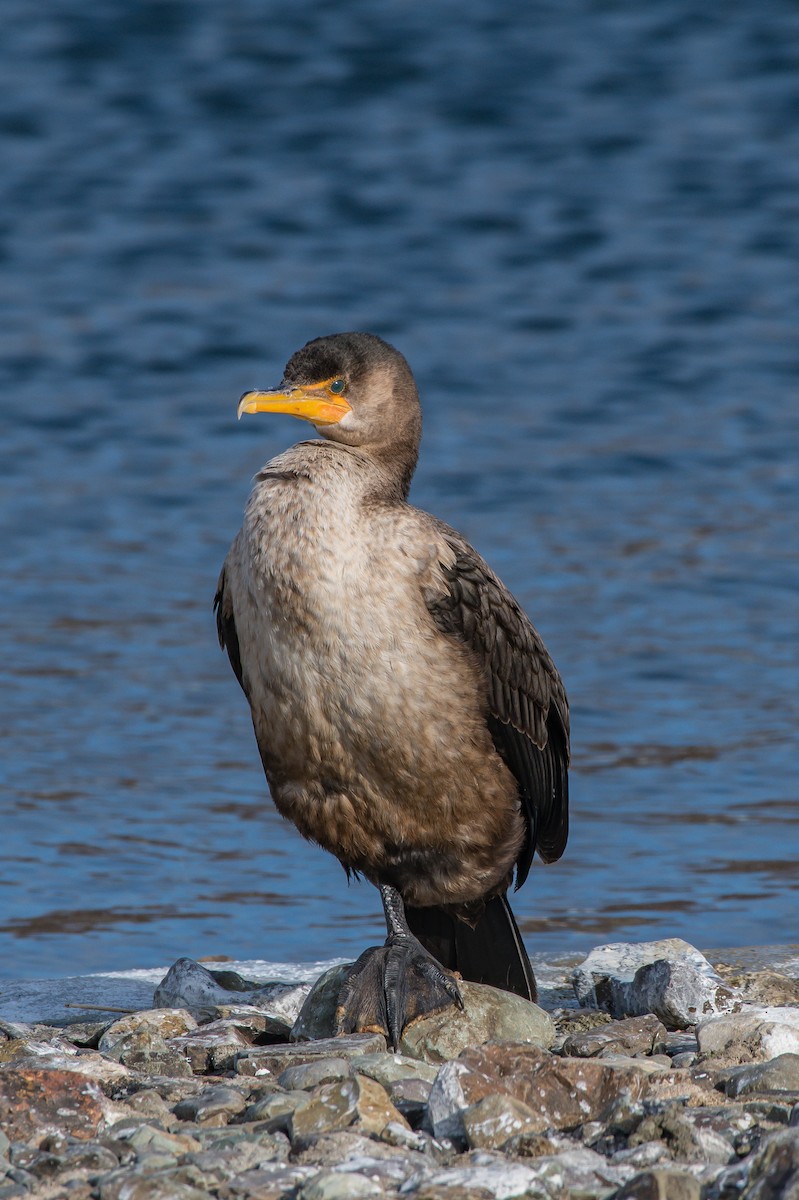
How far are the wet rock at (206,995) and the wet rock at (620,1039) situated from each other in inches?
32.5

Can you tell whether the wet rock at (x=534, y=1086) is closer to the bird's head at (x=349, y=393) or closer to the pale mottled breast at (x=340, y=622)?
the pale mottled breast at (x=340, y=622)

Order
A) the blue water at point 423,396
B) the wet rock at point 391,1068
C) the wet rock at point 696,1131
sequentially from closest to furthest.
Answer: the wet rock at point 696,1131 → the wet rock at point 391,1068 → the blue water at point 423,396

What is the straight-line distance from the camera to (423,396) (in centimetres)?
1232

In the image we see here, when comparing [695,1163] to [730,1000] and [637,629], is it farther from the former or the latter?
[637,629]

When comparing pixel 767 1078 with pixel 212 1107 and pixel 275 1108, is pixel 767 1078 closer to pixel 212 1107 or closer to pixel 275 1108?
pixel 275 1108

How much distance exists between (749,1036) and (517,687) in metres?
1.21

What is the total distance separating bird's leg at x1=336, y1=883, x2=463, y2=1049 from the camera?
4645 millimetres

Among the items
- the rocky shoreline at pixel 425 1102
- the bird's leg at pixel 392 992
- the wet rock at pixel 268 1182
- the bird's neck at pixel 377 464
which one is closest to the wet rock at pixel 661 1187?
the rocky shoreline at pixel 425 1102

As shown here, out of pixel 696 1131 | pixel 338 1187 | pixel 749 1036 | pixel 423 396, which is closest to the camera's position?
pixel 338 1187

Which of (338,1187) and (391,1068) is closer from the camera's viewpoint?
(338,1187)

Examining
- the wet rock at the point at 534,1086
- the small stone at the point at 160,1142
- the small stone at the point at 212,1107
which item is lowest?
the small stone at the point at 212,1107

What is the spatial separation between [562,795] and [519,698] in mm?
380

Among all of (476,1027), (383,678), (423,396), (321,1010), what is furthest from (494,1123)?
(423,396)

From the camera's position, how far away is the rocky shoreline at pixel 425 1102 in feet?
10.8
